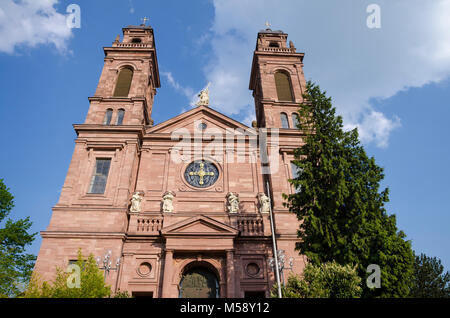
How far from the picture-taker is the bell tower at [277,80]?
87.9 ft

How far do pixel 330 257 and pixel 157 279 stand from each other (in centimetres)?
989

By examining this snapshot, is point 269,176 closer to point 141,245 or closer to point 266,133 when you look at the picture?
point 266,133

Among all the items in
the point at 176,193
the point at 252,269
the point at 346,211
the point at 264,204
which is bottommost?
the point at 252,269

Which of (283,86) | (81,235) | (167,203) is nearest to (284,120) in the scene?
(283,86)

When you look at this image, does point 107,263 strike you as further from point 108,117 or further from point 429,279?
point 429,279

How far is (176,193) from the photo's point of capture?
72.5ft

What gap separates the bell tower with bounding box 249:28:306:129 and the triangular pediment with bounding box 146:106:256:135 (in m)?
2.84

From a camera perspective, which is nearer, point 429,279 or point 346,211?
point 346,211

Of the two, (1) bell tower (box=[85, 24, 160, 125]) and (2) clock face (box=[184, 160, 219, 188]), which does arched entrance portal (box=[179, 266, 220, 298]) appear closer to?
(2) clock face (box=[184, 160, 219, 188])

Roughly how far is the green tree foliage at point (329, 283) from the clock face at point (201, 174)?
11255mm

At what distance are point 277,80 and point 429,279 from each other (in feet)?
73.2

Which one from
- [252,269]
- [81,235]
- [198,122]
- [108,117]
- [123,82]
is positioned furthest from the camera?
[123,82]
